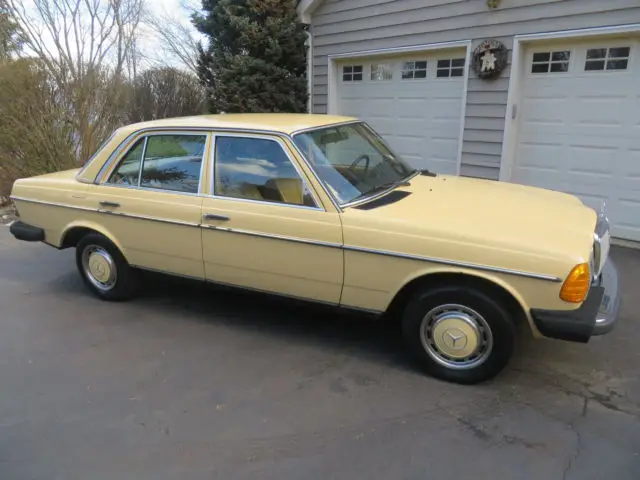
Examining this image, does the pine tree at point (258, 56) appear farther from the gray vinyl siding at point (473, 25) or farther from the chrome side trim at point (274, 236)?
the chrome side trim at point (274, 236)

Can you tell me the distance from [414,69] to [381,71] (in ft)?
2.02

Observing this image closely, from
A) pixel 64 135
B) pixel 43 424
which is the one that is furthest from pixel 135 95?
pixel 43 424

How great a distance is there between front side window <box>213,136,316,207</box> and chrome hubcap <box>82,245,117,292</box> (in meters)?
1.45

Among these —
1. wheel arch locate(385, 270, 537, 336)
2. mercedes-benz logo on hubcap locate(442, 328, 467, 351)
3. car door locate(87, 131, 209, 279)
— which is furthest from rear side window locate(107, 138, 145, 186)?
mercedes-benz logo on hubcap locate(442, 328, 467, 351)

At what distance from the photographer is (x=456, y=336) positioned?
3.08 metres

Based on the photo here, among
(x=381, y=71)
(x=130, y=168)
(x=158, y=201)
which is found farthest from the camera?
(x=381, y=71)

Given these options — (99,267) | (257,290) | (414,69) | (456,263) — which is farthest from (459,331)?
(414,69)

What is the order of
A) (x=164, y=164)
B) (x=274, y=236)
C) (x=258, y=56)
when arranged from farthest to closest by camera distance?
1. (x=258, y=56)
2. (x=164, y=164)
3. (x=274, y=236)

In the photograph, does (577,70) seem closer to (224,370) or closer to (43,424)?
(224,370)

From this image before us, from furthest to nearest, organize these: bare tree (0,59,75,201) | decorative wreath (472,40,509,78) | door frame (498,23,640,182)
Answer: bare tree (0,59,75,201) → decorative wreath (472,40,509,78) → door frame (498,23,640,182)

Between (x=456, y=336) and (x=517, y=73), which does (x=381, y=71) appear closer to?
(x=517, y=73)

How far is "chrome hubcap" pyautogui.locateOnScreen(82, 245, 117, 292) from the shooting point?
14.4ft

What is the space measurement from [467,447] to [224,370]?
1.66 metres

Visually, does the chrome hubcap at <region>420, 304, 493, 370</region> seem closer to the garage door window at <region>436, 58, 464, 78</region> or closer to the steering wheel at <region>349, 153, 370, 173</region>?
the steering wheel at <region>349, 153, 370, 173</region>
